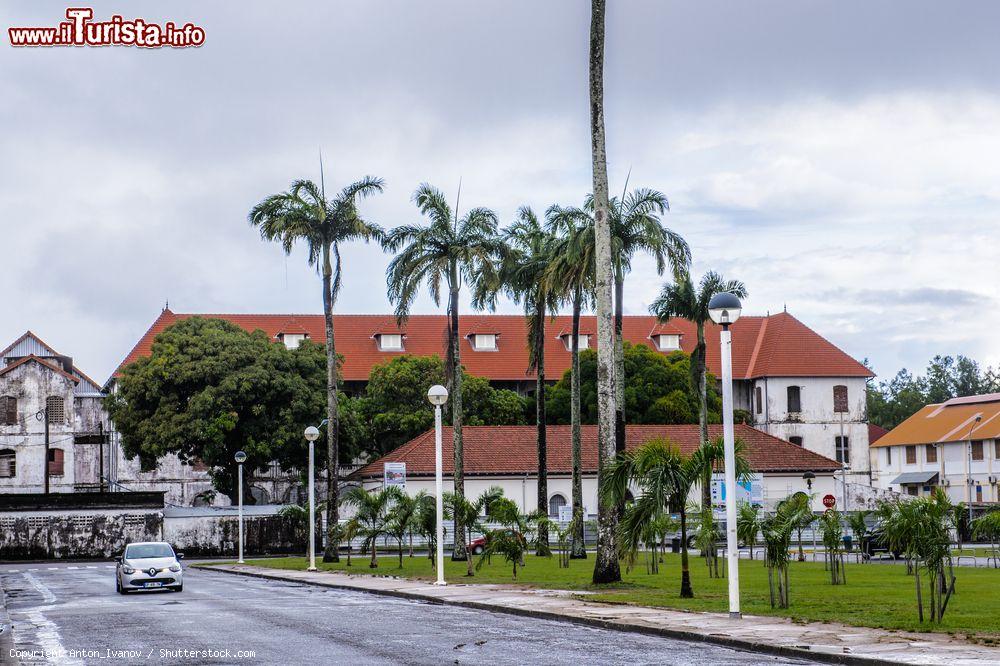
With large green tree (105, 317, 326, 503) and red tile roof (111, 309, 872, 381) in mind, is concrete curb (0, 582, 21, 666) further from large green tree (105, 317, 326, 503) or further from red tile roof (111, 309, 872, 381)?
red tile roof (111, 309, 872, 381)

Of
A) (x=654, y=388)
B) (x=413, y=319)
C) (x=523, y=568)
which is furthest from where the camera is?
(x=413, y=319)

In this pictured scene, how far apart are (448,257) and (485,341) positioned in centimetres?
4548

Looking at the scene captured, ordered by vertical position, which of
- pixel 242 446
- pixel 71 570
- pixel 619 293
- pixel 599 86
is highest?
pixel 599 86

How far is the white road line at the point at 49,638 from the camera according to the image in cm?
1490

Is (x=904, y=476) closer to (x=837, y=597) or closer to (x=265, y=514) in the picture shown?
(x=265, y=514)

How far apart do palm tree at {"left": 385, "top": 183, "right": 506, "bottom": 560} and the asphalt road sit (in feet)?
58.1

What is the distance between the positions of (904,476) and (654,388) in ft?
99.1

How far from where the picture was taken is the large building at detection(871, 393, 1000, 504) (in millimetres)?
83188

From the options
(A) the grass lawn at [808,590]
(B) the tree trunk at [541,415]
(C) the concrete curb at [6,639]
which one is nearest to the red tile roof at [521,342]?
(B) the tree trunk at [541,415]

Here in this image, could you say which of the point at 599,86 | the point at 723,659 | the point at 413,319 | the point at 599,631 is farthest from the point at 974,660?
the point at 413,319

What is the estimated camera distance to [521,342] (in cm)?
8994

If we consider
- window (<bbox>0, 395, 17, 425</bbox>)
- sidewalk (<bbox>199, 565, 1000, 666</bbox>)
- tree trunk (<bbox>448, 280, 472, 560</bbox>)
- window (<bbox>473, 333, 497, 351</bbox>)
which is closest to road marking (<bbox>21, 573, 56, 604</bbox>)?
sidewalk (<bbox>199, 565, 1000, 666</bbox>)

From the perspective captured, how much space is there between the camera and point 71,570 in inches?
1827

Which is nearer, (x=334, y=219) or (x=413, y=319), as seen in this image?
(x=334, y=219)
